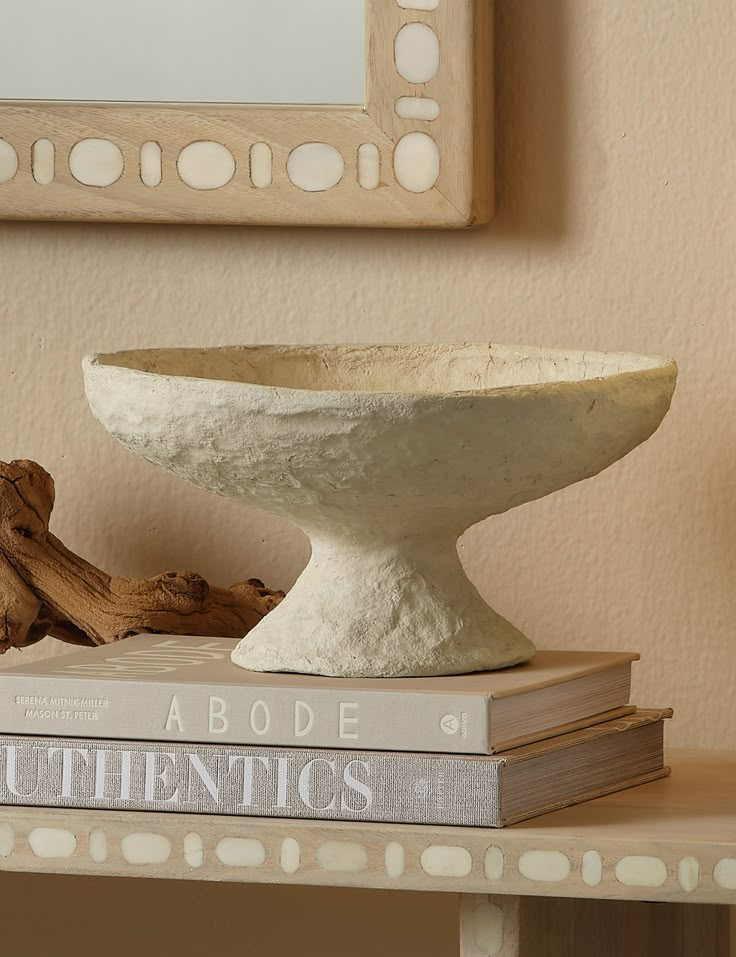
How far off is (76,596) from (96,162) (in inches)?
12.4

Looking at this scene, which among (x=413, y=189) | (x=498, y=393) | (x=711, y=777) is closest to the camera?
(x=498, y=393)

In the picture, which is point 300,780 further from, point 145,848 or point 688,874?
point 688,874

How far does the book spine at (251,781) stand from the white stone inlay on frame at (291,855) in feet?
0.06

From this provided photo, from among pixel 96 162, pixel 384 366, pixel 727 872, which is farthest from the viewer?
pixel 96 162

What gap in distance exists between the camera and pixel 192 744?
0.80 meters

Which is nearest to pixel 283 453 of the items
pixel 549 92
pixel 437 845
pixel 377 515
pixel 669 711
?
pixel 377 515

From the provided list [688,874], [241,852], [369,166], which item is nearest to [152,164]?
[369,166]

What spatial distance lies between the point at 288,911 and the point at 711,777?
0.38 metres

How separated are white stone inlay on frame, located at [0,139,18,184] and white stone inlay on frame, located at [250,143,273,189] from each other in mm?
178

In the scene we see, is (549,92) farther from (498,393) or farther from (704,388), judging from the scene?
(498,393)

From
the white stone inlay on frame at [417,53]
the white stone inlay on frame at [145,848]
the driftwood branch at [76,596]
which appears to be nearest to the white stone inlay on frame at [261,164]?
the white stone inlay on frame at [417,53]

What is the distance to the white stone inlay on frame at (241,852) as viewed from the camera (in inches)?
30.8

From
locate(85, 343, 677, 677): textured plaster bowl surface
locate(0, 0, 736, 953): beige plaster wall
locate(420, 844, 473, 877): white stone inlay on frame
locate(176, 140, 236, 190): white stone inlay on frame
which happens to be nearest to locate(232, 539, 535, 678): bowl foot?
locate(85, 343, 677, 677): textured plaster bowl surface

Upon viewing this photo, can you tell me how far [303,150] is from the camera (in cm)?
105
